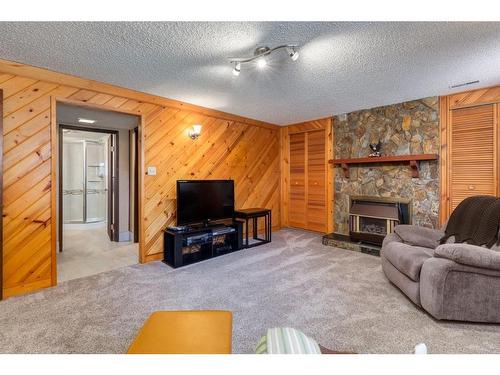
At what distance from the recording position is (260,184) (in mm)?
5078

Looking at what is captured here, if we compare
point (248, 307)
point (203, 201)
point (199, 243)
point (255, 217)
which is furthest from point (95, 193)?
point (248, 307)

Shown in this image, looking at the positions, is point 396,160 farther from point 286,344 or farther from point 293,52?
point 286,344

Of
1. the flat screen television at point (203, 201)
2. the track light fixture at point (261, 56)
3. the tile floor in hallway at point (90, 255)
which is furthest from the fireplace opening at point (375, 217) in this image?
the tile floor in hallway at point (90, 255)

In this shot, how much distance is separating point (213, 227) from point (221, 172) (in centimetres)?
105

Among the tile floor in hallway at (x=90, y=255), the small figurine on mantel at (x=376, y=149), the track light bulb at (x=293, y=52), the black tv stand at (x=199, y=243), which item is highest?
the track light bulb at (x=293, y=52)

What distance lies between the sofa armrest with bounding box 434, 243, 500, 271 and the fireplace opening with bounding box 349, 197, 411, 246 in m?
1.92

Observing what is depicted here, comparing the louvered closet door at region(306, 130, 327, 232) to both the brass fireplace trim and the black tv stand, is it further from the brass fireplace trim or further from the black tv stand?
the black tv stand

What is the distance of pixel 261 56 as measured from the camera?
2273 mm

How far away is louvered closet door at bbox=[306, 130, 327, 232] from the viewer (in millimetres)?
4926

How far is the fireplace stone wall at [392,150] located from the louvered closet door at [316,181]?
27 cm

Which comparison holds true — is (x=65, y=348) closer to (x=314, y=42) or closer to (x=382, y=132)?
(x=314, y=42)

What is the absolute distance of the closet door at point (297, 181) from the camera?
17.2 feet

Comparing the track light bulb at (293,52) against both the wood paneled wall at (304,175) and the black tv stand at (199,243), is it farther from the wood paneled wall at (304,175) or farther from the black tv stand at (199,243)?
the wood paneled wall at (304,175)

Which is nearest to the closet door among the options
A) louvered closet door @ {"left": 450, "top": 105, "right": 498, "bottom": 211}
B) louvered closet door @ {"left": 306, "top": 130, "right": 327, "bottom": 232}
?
louvered closet door @ {"left": 306, "top": 130, "right": 327, "bottom": 232}
